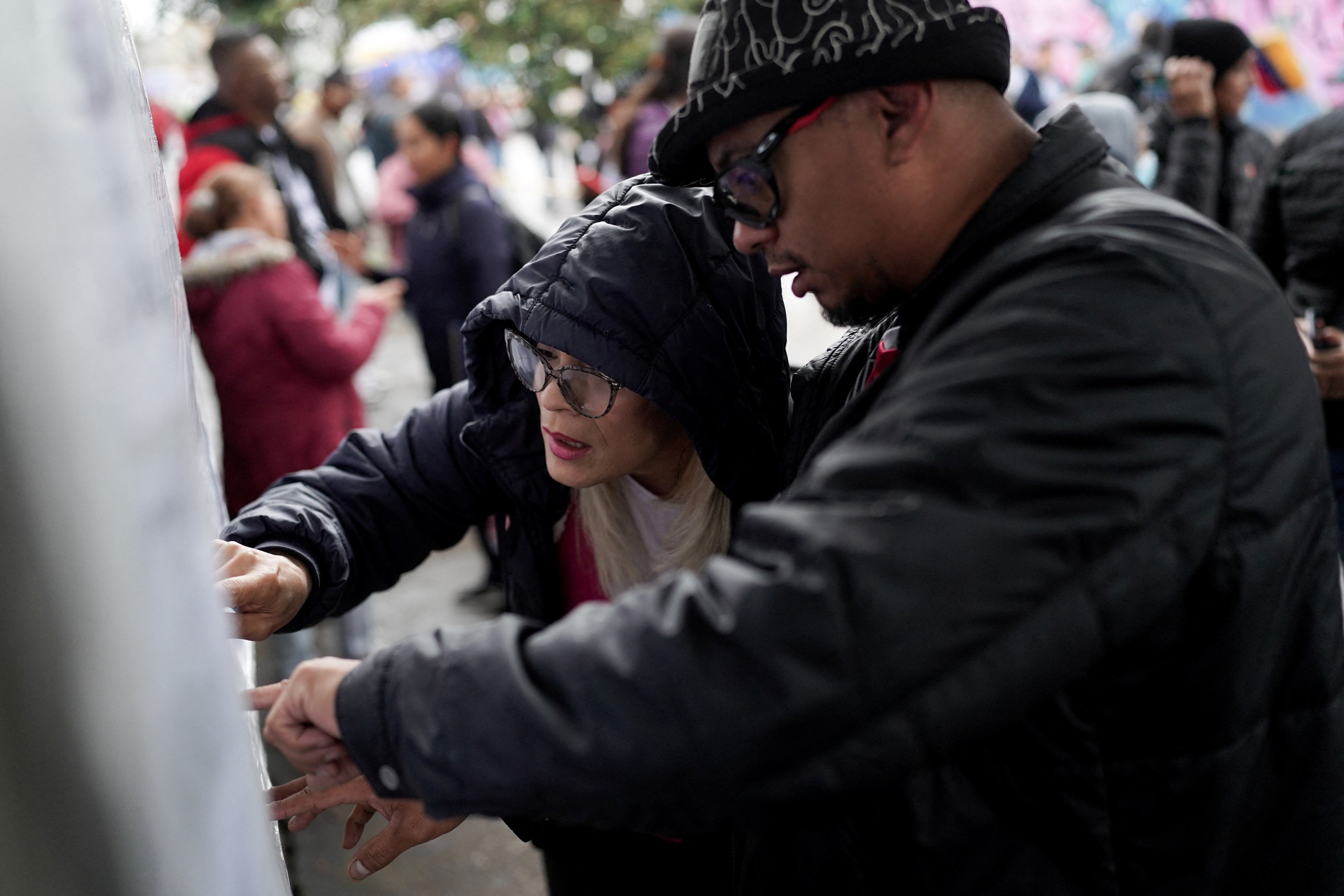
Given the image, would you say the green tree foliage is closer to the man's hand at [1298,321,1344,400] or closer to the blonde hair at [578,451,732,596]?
the man's hand at [1298,321,1344,400]

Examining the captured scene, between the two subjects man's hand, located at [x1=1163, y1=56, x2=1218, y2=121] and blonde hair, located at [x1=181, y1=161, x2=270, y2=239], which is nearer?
blonde hair, located at [x1=181, y1=161, x2=270, y2=239]

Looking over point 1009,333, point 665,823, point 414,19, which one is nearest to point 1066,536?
point 1009,333

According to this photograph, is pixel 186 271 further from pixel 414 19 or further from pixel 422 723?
pixel 414 19

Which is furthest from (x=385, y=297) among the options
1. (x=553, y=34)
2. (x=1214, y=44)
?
(x=553, y=34)

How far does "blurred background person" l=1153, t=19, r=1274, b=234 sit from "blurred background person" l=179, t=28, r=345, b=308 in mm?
3676

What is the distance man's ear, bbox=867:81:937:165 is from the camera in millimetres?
1271

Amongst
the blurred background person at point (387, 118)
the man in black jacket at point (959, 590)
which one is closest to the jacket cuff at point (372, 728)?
the man in black jacket at point (959, 590)

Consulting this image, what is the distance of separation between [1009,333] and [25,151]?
0.79 m

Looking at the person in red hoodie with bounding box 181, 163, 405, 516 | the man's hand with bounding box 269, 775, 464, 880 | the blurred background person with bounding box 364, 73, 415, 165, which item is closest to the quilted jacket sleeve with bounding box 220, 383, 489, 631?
the man's hand with bounding box 269, 775, 464, 880

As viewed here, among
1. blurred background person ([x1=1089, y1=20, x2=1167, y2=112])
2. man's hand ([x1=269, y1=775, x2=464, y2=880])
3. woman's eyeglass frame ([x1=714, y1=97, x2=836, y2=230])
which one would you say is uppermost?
woman's eyeglass frame ([x1=714, y1=97, x2=836, y2=230])

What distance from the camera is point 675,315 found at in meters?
1.78

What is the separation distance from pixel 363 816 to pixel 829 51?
1162 millimetres

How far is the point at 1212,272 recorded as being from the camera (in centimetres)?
108

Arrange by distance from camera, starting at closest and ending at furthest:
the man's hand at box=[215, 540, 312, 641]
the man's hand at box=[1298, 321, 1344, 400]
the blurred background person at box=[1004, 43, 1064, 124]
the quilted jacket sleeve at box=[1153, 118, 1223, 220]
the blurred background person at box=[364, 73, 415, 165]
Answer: the man's hand at box=[215, 540, 312, 641] < the man's hand at box=[1298, 321, 1344, 400] < the quilted jacket sleeve at box=[1153, 118, 1223, 220] < the blurred background person at box=[1004, 43, 1064, 124] < the blurred background person at box=[364, 73, 415, 165]
